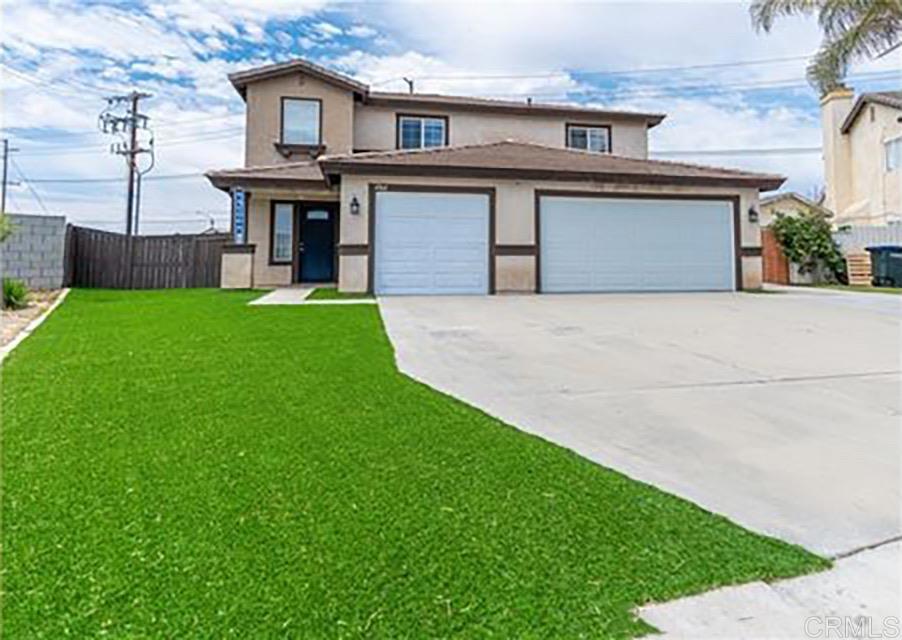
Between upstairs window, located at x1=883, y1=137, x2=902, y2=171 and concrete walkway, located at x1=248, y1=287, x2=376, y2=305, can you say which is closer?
concrete walkway, located at x1=248, y1=287, x2=376, y2=305

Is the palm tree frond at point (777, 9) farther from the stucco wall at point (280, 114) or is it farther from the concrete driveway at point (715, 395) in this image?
the stucco wall at point (280, 114)

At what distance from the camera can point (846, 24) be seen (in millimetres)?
15438

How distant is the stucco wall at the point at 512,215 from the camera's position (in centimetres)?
1464

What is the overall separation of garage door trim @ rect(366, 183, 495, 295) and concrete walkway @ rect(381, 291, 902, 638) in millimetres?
3668

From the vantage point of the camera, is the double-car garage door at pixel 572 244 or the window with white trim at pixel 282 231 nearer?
the double-car garage door at pixel 572 244

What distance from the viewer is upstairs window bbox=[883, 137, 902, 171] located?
81.5ft

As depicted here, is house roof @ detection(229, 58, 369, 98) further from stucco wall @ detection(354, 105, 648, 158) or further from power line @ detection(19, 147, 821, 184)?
power line @ detection(19, 147, 821, 184)

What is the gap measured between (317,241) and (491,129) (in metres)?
7.28

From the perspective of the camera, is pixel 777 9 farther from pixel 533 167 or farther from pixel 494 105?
pixel 494 105

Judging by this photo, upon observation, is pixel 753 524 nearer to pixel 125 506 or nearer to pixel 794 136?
pixel 125 506

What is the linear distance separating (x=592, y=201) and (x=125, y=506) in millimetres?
14414

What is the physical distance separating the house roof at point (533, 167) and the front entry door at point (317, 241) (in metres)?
3.23

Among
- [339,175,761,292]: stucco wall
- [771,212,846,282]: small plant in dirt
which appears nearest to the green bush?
[339,175,761,292]: stucco wall

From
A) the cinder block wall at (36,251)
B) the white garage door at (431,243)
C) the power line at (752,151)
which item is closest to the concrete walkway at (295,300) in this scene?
the white garage door at (431,243)
